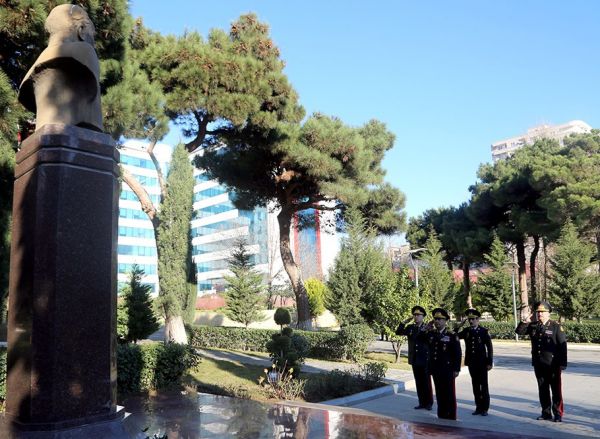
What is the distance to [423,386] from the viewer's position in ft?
28.2

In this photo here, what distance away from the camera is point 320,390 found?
947 centimetres

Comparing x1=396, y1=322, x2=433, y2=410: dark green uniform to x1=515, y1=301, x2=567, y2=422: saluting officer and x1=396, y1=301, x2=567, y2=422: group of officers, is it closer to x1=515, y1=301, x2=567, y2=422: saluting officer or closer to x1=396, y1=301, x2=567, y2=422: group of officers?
x1=396, y1=301, x2=567, y2=422: group of officers

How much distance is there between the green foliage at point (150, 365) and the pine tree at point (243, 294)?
16753mm

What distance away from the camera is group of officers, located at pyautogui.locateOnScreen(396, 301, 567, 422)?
7254 mm

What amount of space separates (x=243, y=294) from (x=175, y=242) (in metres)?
10.9

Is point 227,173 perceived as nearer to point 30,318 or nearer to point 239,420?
point 239,420

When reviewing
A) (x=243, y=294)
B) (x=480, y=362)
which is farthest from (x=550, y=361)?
(x=243, y=294)

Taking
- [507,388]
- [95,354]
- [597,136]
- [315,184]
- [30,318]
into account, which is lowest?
[507,388]

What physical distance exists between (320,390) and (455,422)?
114 inches

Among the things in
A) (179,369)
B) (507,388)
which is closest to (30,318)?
(179,369)

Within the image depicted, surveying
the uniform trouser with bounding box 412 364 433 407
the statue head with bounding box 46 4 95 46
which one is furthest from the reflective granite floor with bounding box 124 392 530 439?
the statue head with bounding box 46 4 95 46

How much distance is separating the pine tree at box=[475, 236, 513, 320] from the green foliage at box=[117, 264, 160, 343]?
2069 cm

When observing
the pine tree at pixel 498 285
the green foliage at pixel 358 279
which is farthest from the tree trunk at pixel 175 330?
the pine tree at pixel 498 285

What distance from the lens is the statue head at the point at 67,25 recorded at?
15.2ft
